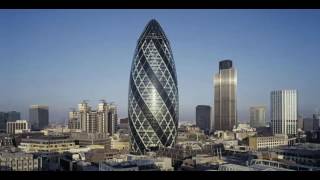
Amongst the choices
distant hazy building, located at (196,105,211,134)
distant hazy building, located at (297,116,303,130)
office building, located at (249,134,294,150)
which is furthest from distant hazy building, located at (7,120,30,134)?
distant hazy building, located at (297,116,303,130)

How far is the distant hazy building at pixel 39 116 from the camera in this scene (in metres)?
27.7

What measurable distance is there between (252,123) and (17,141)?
18.5 metres

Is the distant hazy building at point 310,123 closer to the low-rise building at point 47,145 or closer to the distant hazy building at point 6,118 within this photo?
the low-rise building at point 47,145

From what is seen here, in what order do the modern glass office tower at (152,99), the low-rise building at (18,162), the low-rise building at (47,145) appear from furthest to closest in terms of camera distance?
the modern glass office tower at (152,99) → the low-rise building at (47,145) → the low-rise building at (18,162)

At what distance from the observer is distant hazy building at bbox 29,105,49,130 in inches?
1089

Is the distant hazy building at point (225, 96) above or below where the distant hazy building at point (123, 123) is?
above

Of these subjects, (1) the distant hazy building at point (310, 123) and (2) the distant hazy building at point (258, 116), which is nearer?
(1) the distant hazy building at point (310, 123)

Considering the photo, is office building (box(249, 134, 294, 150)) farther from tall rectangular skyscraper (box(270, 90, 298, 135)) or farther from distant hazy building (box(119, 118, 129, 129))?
distant hazy building (box(119, 118, 129, 129))

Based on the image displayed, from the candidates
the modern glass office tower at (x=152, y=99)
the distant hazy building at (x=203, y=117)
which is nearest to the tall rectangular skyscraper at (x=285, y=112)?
the distant hazy building at (x=203, y=117)

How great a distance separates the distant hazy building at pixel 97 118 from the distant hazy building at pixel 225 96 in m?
8.70

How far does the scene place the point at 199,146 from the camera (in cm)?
1719

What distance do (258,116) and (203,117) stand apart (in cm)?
414
